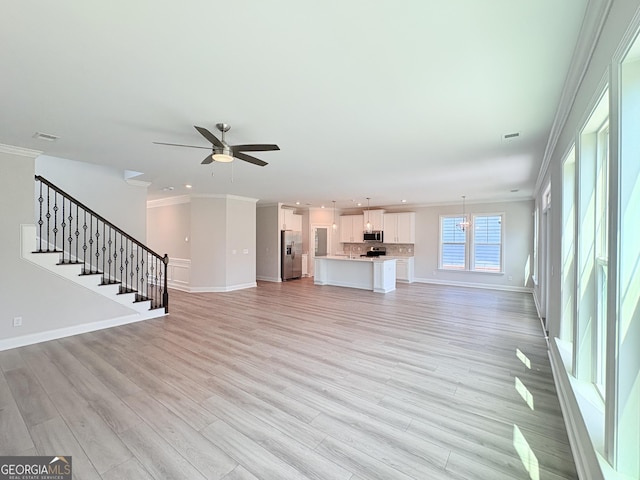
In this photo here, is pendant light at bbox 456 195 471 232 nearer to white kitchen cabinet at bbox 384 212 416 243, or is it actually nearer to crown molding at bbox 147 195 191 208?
white kitchen cabinet at bbox 384 212 416 243

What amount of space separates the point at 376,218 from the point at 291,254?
3342 mm

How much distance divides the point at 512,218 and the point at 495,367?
20.7 ft

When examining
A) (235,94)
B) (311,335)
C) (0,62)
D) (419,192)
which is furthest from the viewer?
(419,192)

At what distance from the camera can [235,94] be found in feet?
8.04

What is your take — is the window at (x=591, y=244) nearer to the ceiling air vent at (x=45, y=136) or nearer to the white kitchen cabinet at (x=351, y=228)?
the ceiling air vent at (x=45, y=136)

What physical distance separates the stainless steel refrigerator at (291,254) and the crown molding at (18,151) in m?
6.46

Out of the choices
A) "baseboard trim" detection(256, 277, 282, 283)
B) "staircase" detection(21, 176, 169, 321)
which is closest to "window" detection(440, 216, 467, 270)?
"baseboard trim" detection(256, 277, 282, 283)

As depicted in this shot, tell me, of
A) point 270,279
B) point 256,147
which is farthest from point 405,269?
point 256,147

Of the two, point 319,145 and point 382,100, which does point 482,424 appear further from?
point 319,145

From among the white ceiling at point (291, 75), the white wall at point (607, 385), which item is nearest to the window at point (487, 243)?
the white ceiling at point (291, 75)

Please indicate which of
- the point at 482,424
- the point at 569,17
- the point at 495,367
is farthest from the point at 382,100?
the point at 495,367

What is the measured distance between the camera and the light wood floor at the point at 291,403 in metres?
1.87

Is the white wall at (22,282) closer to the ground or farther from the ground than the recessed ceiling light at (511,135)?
closer to the ground

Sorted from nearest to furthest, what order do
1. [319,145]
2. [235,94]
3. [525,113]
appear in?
1. [235,94]
2. [525,113]
3. [319,145]
